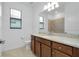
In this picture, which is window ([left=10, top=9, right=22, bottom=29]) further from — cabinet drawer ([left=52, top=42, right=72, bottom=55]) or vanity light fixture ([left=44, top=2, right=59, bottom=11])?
cabinet drawer ([left=52, top=42, right=72, bottom=55])

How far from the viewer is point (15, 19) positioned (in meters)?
3.92

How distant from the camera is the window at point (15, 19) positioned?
12.4ft

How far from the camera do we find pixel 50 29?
10.6ft

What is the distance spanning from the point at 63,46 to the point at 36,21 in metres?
2.69

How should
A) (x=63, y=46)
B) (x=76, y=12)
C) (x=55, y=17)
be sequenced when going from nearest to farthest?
(x=63, y=46) < (x=76, y=12) < (x=55, y=17)

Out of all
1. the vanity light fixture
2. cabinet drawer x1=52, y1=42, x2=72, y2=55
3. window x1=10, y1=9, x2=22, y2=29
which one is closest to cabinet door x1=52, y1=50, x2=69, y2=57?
cabinet drawer x1=52, y1=42, x2=72, y2=55

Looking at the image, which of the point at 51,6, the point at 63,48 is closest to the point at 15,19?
the point at 51,6

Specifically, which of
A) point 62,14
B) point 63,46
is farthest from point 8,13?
point 63,46

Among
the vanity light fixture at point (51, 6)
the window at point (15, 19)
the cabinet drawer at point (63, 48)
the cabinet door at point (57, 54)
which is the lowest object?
the cabinet door at point (57, 54)

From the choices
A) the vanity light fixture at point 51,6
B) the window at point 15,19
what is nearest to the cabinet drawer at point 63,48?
the vanity light fixture at point 51,6

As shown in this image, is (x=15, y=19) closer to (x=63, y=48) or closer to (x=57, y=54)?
(x=57, y=54)

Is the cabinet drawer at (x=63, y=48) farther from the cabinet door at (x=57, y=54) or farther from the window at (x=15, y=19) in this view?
the window at (x=15, y=19)

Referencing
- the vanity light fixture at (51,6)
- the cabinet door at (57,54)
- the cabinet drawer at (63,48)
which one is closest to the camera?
the cabinet drawer at (63,48)

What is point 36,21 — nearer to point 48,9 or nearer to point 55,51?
point 48,9
